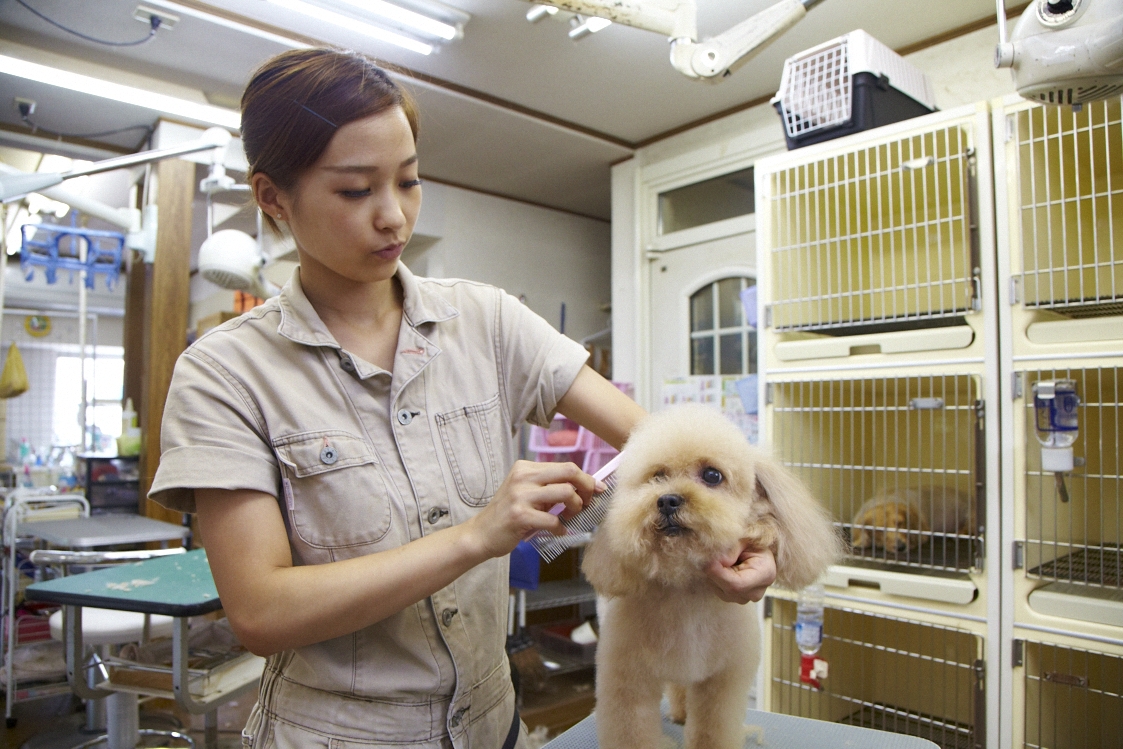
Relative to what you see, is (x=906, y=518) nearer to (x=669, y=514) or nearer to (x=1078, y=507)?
(x=1078, y=507)

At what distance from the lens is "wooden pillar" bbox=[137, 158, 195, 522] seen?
309cm

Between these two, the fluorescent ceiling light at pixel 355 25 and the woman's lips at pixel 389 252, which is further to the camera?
the fluorescent ceiling light at pixel 355 25

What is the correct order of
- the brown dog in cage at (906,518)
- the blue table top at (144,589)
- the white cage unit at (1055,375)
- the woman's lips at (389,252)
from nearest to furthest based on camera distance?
the woman's lips at (389,252) < the white cage unit at (1055,375) < the blue table top at (144,589) < the brown dog in cage at (906,518)

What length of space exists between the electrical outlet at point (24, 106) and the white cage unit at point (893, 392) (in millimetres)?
2795

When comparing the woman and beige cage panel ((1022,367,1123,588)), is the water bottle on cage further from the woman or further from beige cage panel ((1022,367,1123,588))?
the woman

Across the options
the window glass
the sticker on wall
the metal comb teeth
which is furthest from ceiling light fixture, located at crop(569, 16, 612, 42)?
the sticker on wall

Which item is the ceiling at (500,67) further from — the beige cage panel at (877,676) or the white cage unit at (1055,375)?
the beige cage panel at (877,676)

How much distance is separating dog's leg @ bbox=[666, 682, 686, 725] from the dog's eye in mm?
399

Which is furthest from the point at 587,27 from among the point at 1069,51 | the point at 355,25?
the point at 1069,51

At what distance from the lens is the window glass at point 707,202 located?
3.20 meters

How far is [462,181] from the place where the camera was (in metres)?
3.95

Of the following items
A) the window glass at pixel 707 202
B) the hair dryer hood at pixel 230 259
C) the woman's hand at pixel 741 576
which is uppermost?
the window glass at pixel 707 202

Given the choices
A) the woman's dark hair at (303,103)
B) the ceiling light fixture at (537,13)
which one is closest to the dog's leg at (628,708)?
the woman's dark hair at (303,103)

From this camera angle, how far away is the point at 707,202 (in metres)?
3.37
